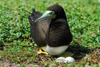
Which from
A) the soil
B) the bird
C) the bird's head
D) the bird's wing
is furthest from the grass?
the bird's head

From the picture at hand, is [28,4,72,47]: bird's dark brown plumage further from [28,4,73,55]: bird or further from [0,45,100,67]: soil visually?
[0,45,100,67]: soil

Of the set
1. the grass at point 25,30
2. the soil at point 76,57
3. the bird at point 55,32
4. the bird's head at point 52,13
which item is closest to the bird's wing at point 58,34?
the bird at point 55,32

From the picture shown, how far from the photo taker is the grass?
4695 mm

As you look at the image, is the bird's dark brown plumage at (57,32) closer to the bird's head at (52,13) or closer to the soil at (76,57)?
the bird's head at (52,13)

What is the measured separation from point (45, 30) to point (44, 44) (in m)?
0.34

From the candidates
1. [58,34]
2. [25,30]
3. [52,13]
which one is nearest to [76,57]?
[58,34]

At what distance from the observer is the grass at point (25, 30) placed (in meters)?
4.70

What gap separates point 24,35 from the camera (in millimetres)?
5215

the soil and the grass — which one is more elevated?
the grass

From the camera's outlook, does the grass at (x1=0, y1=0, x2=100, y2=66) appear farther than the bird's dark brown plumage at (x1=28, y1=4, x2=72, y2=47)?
Yes

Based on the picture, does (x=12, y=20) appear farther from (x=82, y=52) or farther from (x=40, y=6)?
(x=82, y=52)

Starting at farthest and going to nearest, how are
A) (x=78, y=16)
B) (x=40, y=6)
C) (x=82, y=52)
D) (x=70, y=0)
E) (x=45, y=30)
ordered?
1. (x=70, y=0)
2. (x=40, y=6)
3. (x=78, y=16)
4. (x=82, y=52)
5. (x=45, y=30)

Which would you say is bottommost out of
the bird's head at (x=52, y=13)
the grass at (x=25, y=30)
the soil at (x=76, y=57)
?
the soil at (x=76, y=57)

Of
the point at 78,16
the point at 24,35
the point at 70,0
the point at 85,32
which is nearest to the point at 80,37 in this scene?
the point at 85,32
